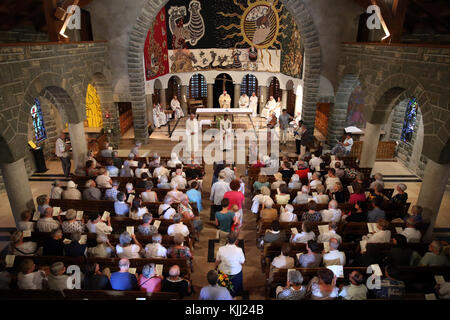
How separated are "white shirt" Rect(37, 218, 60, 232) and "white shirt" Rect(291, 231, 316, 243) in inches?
190

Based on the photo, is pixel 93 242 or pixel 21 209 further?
pixel 21 209

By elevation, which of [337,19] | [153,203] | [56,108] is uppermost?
[337,19]

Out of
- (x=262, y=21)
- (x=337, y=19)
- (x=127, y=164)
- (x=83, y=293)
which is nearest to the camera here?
(x=83, y=293)

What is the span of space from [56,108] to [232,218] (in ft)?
36.3

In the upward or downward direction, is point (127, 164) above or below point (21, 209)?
above

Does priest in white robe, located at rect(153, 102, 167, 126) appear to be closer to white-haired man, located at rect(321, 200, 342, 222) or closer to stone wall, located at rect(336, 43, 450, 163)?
stone wall, located at rect(336, 43, 450, 163)

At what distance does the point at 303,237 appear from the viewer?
609 cm

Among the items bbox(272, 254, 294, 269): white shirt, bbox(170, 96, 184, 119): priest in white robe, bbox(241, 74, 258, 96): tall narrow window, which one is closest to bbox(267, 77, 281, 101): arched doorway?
bbox(241, 74, 258, 96): tall narrow window

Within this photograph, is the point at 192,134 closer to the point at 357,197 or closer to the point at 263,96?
the point at 357,197

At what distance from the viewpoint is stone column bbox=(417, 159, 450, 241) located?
766cm

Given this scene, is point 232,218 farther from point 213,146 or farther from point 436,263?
point 213,146

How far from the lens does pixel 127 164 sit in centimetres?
944

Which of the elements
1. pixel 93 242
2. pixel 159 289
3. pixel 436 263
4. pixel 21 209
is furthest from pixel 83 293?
pixel 436 263

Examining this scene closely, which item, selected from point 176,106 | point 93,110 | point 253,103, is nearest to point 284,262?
point 93,110
